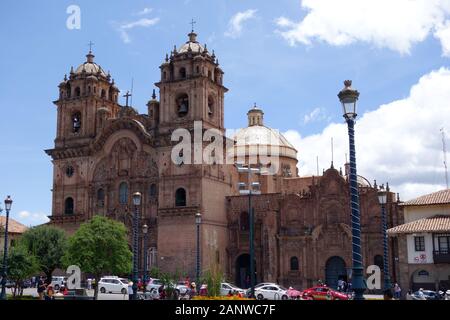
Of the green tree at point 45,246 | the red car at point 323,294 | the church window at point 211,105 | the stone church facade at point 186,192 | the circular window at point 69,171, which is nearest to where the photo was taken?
the red car at point 323,294

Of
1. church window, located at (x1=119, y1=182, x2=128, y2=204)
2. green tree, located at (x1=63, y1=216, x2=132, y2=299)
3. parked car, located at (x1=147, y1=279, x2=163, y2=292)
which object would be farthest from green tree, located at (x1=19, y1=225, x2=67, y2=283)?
parked car, located at (x1=147, y1=279, x2=163, y2=292)

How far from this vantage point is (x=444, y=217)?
41.1 m

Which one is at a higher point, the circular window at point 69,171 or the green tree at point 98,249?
the circular window at point 69,171

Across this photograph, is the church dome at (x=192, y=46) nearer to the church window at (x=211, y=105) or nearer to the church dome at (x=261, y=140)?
the church window at (x=211, y=105)

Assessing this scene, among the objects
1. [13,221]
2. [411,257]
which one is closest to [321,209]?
[411,257]

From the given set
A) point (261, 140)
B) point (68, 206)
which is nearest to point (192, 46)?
point (261, 140)

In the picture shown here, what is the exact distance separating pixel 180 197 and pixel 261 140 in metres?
17.8

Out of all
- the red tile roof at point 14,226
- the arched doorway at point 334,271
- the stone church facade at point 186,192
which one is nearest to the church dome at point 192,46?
the stone church facade at point 186,192

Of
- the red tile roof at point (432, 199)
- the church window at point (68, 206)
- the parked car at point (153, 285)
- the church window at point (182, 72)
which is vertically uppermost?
the church window at point (182, 72)

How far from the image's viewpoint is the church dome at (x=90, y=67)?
58531mm

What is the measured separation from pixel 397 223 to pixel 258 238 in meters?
12.4

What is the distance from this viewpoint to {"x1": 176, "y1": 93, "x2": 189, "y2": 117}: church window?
52.1 metres

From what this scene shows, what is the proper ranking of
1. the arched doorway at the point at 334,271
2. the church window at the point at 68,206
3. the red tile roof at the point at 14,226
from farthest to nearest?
the red tile roof at the point at 14,226 < the church window at the point at 68,206 < the arched doorway at the point at 334,271

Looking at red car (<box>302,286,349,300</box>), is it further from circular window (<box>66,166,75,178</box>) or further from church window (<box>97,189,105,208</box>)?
circular window (<box>66,166,75,178</box>)
